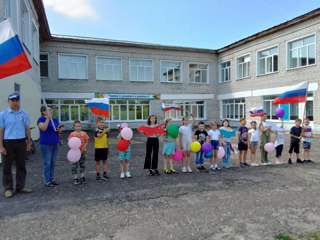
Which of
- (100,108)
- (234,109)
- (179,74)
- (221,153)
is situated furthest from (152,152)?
(179,74)

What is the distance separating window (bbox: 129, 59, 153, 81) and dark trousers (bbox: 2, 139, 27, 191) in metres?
18.7

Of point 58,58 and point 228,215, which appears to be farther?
point 58,58

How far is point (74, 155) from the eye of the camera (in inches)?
213

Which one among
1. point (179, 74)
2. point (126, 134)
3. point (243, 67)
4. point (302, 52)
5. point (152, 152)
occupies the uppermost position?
point (243, 67)

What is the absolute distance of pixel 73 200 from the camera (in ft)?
14.8

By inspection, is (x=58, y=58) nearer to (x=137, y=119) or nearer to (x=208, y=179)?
(x=137, y=119)

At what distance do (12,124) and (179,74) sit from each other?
2115 cm

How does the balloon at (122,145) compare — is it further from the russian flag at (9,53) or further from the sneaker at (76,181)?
the russian flag at (9,53)

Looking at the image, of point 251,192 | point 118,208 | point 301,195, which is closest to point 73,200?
point 118,208

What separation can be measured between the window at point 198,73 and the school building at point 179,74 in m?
0.10

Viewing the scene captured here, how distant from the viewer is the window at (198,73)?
25.4m

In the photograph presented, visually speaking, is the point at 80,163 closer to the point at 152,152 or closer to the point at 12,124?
the point at 12,124

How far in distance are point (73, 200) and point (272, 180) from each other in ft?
13.8

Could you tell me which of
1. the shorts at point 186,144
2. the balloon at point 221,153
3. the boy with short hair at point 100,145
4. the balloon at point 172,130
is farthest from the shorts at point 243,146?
the boy with short hair at point 100,145
